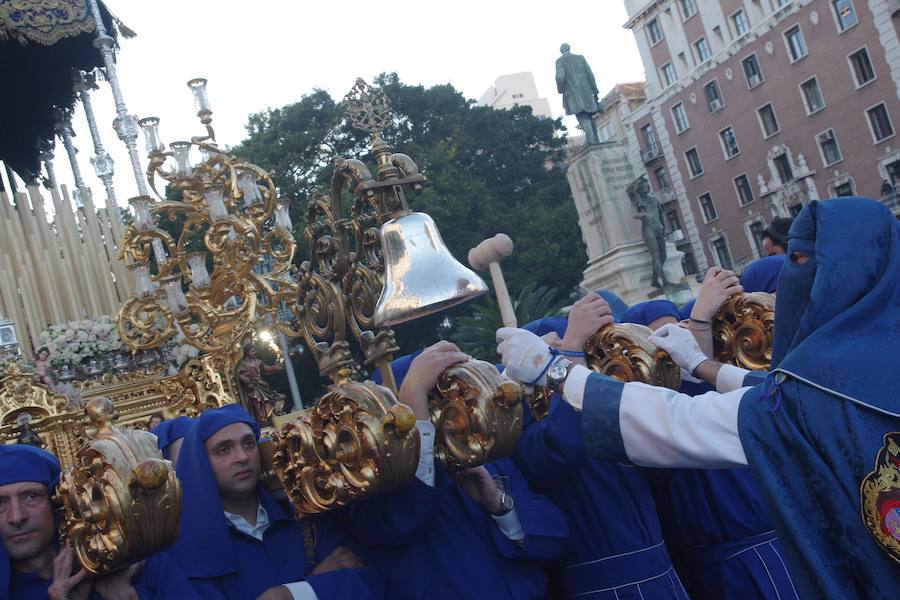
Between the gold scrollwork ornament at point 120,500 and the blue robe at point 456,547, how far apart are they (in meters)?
0.70

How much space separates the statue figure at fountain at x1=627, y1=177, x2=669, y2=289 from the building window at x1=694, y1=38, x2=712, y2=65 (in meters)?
14.1

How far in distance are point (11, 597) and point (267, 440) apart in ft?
2.85

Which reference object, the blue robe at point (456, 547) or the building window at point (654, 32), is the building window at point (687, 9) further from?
the blue robe at point (456, 547)

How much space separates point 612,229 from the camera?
23516 mm

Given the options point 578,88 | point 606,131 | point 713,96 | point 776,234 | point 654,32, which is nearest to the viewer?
point 776,234

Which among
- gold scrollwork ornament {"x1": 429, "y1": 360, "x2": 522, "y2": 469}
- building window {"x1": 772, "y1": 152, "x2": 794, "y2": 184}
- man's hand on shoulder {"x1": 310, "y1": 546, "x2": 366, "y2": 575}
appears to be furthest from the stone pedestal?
gold scrollwork ornament {"x1": 429, "y1": 360, "x2": 522, "y2": 469}

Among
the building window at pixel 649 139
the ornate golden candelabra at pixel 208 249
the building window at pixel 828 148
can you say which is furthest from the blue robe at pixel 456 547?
the building window at pixel 649 139

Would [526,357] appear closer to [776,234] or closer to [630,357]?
[630,357]

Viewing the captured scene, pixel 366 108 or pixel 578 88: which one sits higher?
pixel 578 88

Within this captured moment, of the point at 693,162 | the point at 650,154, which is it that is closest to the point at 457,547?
the point at 693,162

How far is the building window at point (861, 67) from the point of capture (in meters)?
29.4

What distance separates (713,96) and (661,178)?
509 cm

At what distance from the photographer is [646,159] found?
39.8 metres

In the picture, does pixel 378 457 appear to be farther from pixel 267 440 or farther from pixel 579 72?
pixel 579 72
